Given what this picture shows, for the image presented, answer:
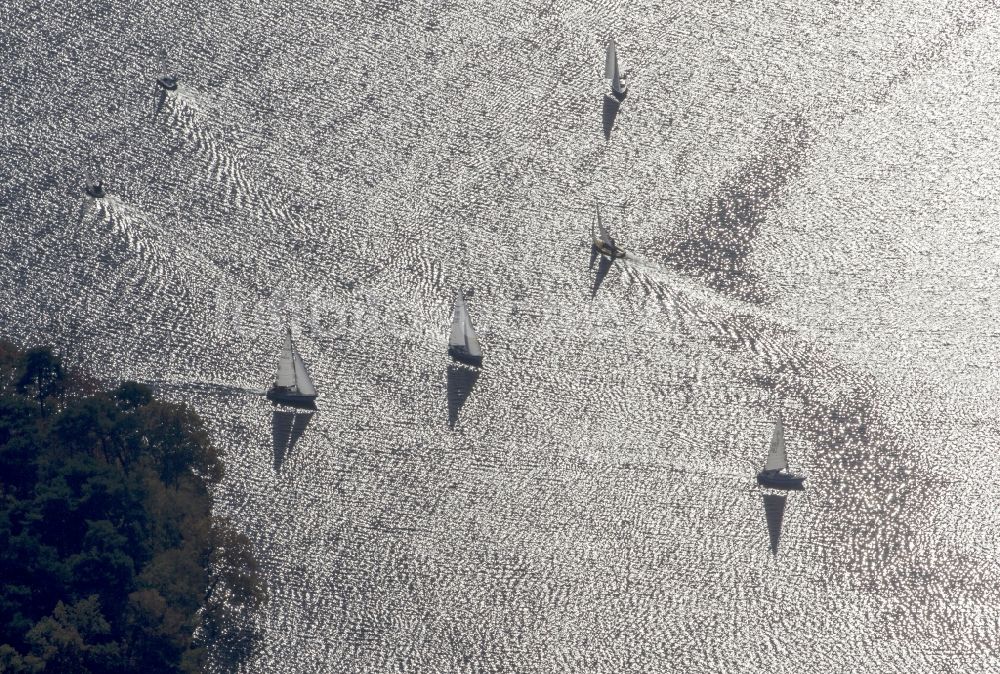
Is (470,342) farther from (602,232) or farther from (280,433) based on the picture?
(602,232)

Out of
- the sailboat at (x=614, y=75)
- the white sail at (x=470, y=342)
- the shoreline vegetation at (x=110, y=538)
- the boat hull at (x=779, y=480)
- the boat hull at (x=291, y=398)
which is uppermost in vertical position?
the sailboat at (x=614, y=75)

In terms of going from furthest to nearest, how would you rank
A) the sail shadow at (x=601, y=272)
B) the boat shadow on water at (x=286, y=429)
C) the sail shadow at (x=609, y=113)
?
the sail shadow at (x=609, y=113)
the sail shadow at (x=601, y=272)
the boat shadow on water at (x=286, y=429)

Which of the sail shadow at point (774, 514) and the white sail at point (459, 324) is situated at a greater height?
the white sail at point (459, 324)

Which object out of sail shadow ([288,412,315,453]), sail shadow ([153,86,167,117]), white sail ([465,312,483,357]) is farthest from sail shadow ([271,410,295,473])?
sail shadow ([153,86,167,117])

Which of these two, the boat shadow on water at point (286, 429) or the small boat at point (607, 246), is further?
the small boat at point (607, 246)

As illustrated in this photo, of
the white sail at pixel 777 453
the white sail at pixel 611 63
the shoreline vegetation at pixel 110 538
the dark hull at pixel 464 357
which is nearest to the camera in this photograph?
the shoreline vegetation at pixel 110 538

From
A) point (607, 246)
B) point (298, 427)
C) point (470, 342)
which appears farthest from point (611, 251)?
point (298, 427)

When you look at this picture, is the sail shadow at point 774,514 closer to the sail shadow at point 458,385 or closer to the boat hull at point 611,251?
the sail shadow at point 458,385

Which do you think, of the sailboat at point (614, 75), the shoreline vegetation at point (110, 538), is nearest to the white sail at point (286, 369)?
the shoreline vegetation at point (110, 538)
